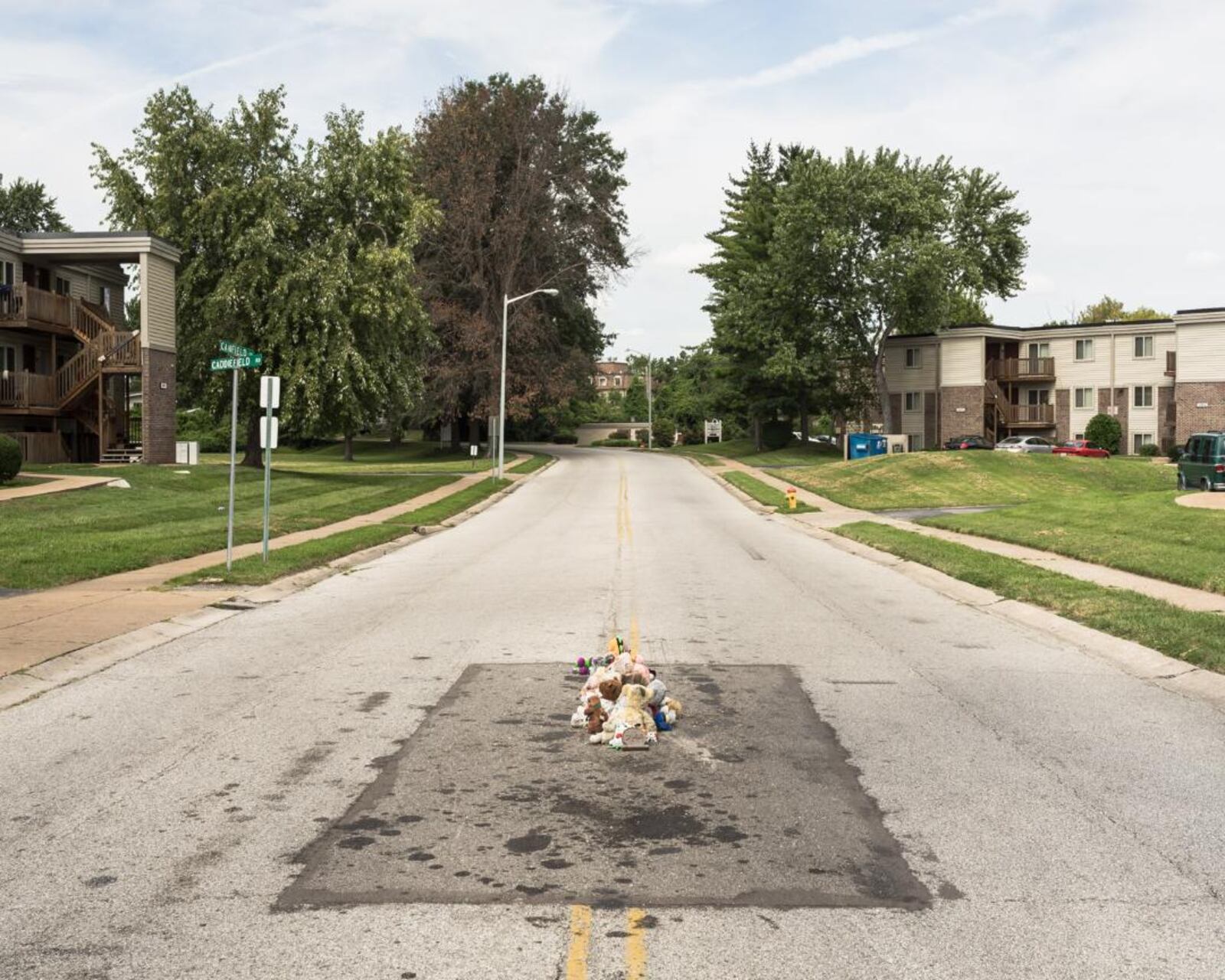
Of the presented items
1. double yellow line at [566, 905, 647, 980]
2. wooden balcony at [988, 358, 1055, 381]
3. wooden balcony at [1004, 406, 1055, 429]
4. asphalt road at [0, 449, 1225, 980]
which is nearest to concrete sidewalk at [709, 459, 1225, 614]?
asphalt road at [0, 449, 1225, 980]

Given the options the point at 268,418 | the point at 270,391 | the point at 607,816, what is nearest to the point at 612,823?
the point at 607,816

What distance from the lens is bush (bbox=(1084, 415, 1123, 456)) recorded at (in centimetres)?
6016

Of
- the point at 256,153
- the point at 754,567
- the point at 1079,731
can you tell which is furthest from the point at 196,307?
the point at 1079,731

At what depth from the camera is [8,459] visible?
87.9ft

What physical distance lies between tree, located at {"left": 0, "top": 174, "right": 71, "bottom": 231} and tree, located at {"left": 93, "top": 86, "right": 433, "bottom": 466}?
131ft

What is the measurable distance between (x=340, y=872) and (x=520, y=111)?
6123cm

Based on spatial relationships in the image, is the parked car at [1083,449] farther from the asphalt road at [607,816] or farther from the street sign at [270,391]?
the asphalt road at [607,816]

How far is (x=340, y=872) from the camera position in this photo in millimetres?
4934

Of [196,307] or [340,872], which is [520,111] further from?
[340,872]

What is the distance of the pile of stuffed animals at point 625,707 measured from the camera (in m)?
7.12

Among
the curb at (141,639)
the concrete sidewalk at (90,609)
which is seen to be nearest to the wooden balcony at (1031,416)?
the curb at (141,639)

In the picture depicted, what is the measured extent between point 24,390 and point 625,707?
3445cm

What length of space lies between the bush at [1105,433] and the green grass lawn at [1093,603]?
44.7 metres

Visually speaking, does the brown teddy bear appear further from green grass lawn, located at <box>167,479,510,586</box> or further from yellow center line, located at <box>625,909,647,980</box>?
green grass lawn, located at <box>167,479,510,586</box>
